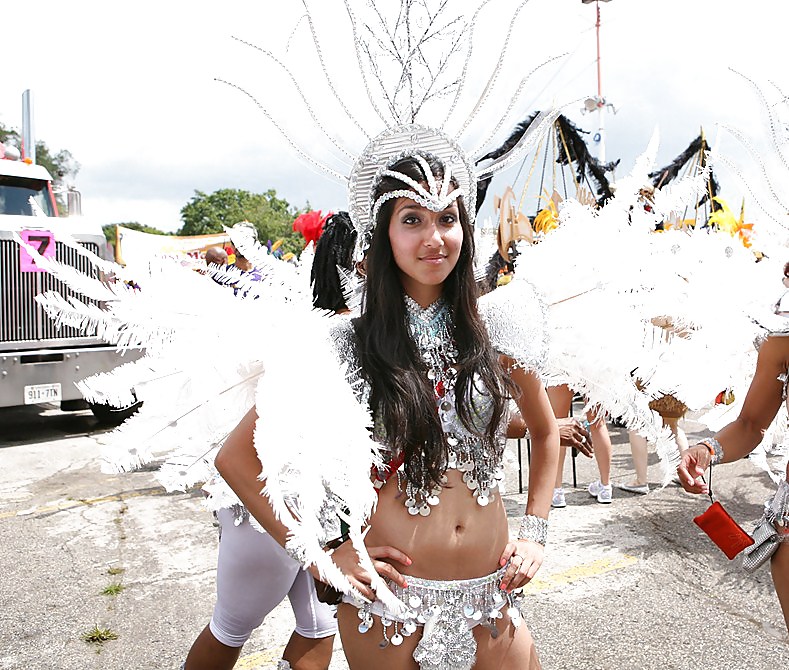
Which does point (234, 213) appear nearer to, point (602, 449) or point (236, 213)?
point (236, 213)

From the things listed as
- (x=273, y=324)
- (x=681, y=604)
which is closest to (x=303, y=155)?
(x=273, y=324)

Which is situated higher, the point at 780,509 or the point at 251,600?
the point at 780,509

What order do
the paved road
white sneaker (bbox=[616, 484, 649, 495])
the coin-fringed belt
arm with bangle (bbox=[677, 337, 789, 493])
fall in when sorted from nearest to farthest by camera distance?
the coin-fringed belt
arm with bangle (bbox=[677, 337, 789, 493])
the paved road
white sneaker (bbox=[616, 484, 649, 495])

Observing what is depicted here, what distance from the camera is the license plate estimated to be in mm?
7234

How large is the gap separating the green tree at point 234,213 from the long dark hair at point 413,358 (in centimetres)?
4545

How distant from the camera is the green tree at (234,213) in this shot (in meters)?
47.8

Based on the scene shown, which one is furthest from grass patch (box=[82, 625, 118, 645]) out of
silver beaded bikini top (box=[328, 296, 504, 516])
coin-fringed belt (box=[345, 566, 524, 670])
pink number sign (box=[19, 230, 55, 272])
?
pink number sign (box=[19, 230, 55, 272])

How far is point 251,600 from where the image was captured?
85.3 inches

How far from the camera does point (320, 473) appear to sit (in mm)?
1352

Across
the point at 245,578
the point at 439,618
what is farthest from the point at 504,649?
the point at 245,578

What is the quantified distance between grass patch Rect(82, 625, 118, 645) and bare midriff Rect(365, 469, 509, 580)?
7.23 feet

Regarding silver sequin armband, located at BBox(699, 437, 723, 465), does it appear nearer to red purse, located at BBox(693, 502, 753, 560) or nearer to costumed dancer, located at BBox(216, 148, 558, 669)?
red purse, located at BBox(693, 502, 753, 560)

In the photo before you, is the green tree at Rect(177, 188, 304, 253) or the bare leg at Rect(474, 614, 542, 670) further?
the green tree at Rect(177, 188, 304, 253)

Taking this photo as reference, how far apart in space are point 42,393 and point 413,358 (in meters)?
6.75
